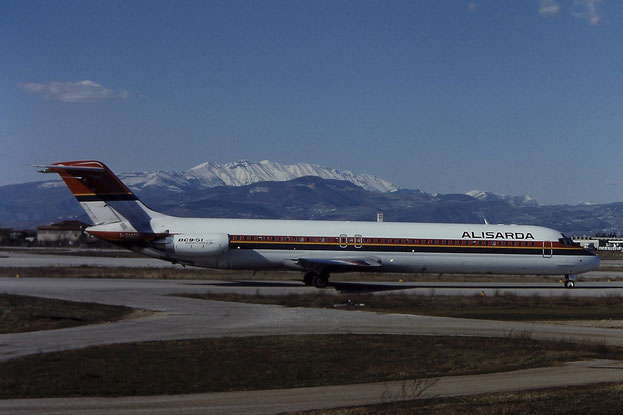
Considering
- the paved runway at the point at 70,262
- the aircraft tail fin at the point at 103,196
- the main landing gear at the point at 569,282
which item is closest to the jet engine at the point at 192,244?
the aircraft tail fin at the point at 103,196

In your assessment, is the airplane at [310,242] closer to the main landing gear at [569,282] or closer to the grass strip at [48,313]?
the main landing gear at [569,282]

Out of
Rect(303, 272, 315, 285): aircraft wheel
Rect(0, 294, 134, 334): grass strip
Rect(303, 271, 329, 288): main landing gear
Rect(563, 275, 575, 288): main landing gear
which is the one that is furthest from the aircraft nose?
Rect(0, 294, 134, 334): grass strip

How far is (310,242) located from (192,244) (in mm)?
6442

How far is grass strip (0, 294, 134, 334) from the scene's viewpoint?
936 inches

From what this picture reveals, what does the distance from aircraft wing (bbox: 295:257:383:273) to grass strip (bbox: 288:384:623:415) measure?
25620 mm

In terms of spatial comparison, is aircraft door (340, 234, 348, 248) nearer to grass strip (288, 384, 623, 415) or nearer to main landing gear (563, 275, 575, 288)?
main landing gear (563, 275, 575, 288)

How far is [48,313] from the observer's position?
84.9 ft

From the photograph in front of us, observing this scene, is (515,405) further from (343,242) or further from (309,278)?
(309,278)

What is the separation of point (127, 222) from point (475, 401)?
96.6ft

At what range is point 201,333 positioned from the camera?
74.9ft

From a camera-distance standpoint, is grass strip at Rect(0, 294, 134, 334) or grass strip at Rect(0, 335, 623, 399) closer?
grass strip at Rect(0, 335, 623, 399)

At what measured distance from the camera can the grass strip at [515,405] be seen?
507 inches

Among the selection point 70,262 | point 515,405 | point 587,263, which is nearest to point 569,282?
point 587,263

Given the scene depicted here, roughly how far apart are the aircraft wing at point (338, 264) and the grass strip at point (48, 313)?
13.8 metres
